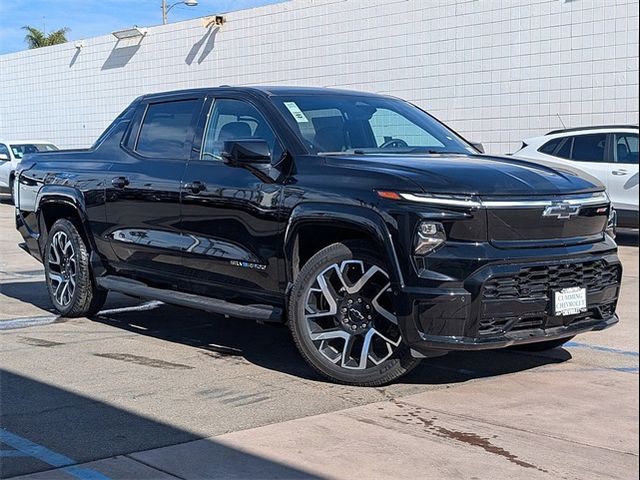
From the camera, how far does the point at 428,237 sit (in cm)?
509

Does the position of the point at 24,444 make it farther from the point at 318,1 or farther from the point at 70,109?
the point at 70,109

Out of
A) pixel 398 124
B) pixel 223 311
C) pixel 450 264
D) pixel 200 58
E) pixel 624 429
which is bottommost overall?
pixel 624 429

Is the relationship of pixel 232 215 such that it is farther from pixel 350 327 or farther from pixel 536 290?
pixel 536 290

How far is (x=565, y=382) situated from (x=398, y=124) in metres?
2.32

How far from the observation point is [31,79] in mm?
32656

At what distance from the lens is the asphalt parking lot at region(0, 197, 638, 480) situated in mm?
4258

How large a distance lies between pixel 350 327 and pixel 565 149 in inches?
364

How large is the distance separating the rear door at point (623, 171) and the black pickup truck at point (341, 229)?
22.0 ft

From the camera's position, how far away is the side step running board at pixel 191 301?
19.7 feet

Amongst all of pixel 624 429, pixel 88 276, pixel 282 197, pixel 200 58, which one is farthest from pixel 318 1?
pixel 624 429

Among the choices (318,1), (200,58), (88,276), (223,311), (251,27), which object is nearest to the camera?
(223,311)

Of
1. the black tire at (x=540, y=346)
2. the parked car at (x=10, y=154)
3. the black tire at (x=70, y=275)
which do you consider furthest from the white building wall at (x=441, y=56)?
the black tire at (x=70, y=275)

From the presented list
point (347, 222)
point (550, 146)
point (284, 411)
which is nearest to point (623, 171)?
point (550, 146)

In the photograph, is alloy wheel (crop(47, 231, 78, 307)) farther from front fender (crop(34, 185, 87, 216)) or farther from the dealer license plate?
the dealer license plate
